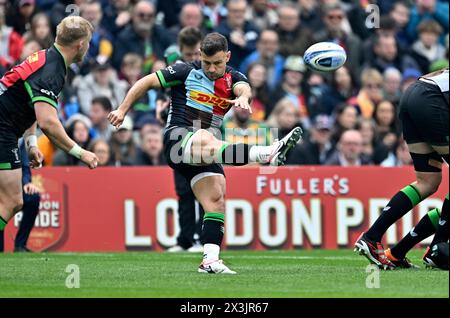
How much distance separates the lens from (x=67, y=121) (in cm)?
1861

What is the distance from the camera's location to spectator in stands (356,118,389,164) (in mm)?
19469

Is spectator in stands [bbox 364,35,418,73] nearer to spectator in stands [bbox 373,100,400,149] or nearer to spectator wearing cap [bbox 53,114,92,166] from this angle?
spectator in stands [bbox 373,100,400,149]

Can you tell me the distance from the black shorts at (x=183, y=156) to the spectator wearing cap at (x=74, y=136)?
6.46m

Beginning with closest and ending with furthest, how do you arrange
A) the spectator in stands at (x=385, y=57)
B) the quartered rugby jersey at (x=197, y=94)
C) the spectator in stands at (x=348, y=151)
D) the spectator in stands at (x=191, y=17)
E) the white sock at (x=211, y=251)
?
the white sock at (x=211, y=251)
the quartered rugby jersey at (x=197, y=94)
the spectator in stands at (x=348, y=151)
the spectator in stands at (x=191, y=17)
the spectator in stands at (x=385, y=57)

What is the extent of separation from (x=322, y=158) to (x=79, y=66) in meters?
4.50

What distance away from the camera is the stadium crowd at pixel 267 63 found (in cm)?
1861

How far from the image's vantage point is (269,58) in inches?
822

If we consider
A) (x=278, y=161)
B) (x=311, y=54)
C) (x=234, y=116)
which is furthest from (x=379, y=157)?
(x=278, y=161)

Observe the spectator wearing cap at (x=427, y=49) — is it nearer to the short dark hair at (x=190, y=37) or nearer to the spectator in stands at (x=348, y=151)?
the spectator in stands at (x=348, y=151)

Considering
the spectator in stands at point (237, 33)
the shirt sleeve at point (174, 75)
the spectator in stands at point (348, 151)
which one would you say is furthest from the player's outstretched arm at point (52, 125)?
the spectator in stands at point (237, 33)

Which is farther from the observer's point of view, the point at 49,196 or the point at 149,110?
the point at 149,110

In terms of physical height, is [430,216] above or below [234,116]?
below

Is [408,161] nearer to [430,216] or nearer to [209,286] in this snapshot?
[430,216]

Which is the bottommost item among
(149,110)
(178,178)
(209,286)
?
(209,286)
